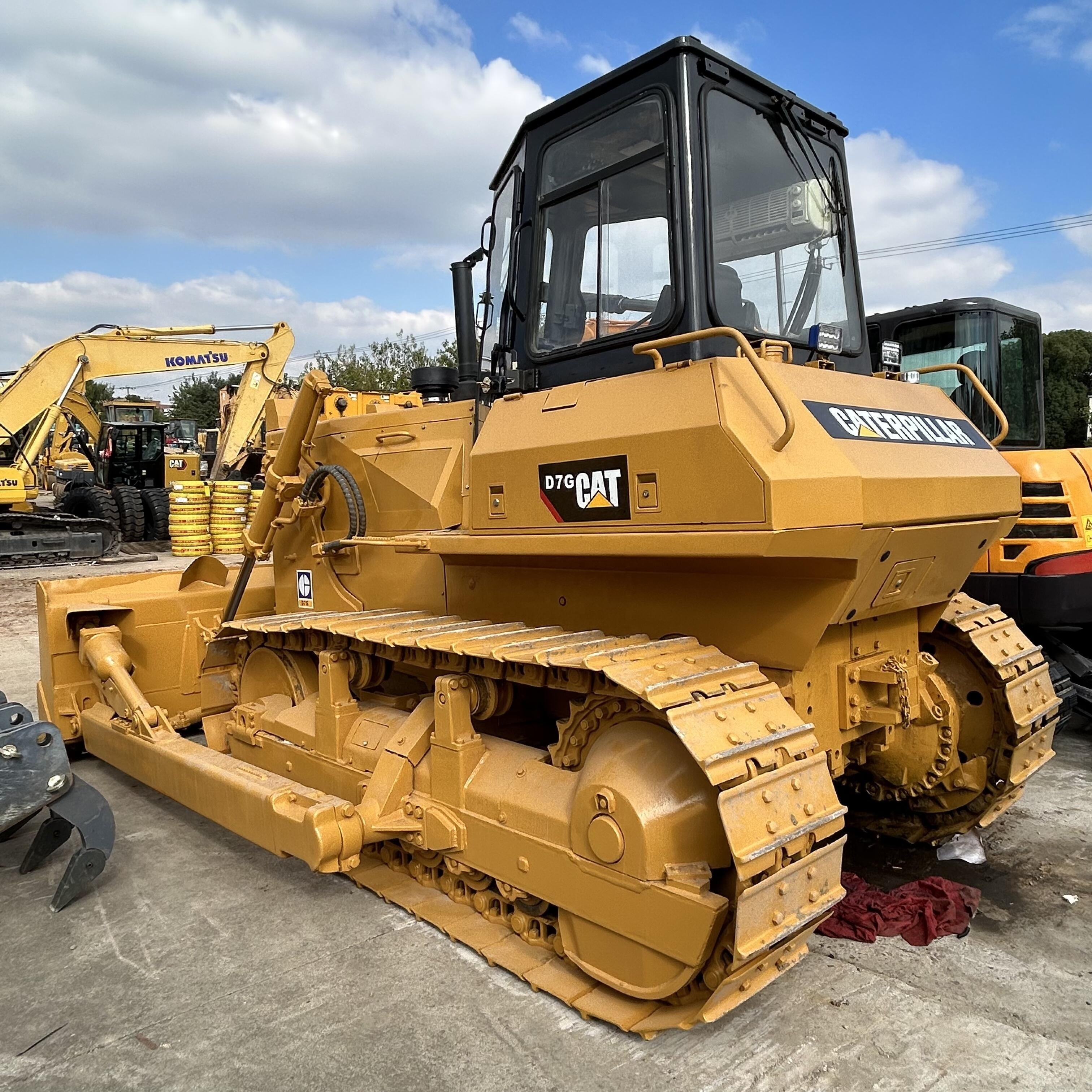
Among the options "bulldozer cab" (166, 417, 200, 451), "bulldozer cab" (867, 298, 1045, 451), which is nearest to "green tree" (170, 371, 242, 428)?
"bulldozer cab" (166, 417, 200, 451)

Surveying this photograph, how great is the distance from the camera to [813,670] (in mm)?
3471

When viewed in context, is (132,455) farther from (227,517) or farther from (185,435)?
(227,517)

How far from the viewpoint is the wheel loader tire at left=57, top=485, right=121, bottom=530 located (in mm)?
19594

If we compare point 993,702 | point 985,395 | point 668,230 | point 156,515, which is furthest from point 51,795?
point 156,515

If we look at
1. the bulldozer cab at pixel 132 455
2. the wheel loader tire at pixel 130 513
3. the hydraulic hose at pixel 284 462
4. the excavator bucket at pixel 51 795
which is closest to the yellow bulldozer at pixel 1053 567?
the hydraulic hose at pixel 284 462

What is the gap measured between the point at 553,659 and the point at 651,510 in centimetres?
61

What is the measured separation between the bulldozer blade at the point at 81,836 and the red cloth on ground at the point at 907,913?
3.19 metres

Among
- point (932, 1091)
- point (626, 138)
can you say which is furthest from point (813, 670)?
point (626, 138)

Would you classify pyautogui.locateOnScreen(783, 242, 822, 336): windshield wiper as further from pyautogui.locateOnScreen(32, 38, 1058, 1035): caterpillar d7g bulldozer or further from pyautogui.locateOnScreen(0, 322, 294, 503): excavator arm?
pyautogui.locateOnScreen(0, 322, 294, 503): excavator arm

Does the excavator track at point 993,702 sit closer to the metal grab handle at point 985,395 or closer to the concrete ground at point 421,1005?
the concrete ground at point 421,1005

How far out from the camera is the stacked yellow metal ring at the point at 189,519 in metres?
18.3

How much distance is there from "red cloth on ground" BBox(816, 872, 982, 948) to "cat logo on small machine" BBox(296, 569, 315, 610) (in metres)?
3.30

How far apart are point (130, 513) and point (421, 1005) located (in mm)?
19472

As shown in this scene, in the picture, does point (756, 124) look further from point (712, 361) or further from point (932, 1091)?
point (932, 1091)
